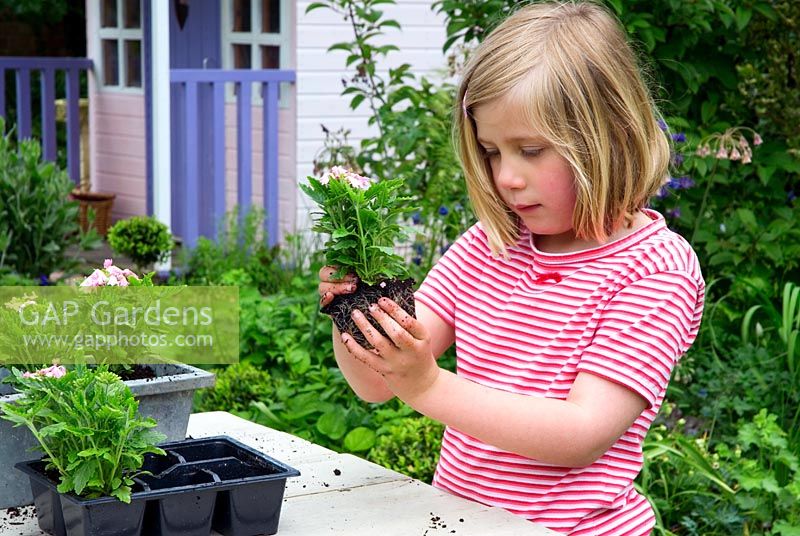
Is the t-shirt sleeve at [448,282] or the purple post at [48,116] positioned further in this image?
the purple post at [48,116]

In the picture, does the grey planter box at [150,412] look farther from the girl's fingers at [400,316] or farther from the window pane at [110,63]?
the window pane at [110,63]

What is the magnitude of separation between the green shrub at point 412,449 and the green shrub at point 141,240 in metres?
2.62

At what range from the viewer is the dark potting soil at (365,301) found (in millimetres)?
1575

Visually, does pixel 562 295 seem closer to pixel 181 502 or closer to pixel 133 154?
pixel 181 502

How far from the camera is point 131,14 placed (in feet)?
26.0

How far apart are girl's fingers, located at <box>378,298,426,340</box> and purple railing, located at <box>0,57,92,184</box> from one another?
6.17 m

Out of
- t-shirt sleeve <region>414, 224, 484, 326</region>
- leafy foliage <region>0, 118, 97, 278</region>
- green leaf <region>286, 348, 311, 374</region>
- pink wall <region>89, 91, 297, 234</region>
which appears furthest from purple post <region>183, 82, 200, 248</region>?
t-shirt sleeve <region>414, 224, 484, 326</region>

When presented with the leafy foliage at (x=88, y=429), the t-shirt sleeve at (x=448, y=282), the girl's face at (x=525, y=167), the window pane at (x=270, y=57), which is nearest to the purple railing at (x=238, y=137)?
the window pane at (x=270, y=57)

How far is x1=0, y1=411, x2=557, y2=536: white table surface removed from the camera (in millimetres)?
1586

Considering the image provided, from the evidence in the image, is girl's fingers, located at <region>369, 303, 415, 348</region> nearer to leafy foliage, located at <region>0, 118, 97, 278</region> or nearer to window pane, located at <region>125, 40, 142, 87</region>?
leafy foliage, located at <region>0, 118, 97, 278</region>

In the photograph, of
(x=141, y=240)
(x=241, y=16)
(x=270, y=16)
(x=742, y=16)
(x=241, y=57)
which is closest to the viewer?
(x=742, y=16)

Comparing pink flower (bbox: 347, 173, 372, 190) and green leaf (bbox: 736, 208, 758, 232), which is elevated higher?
pink flower (bbox: 347, 173, 372, 190)

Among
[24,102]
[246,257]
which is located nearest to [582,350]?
[246,257]

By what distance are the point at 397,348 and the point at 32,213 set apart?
4134 millimetres
